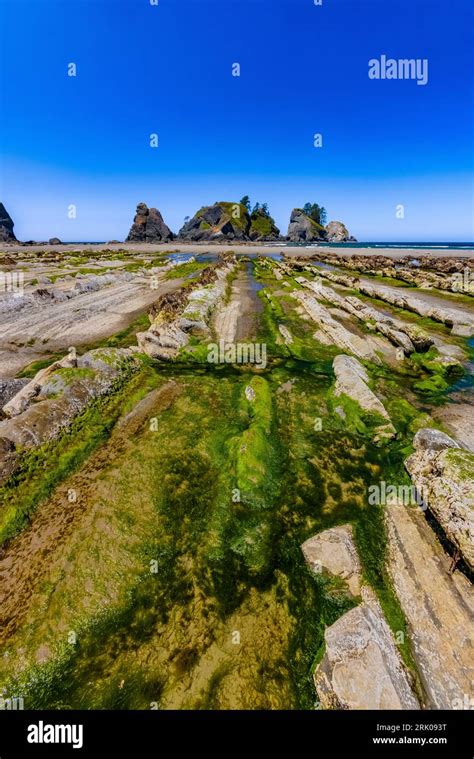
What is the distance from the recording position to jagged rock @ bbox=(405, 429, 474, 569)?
28.1ft

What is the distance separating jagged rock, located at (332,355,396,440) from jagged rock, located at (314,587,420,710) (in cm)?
862

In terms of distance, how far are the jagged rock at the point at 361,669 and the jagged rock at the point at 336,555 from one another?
120 cm

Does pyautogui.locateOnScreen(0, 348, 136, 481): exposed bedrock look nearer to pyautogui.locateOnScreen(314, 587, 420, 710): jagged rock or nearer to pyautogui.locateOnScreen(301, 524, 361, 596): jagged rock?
pyautogui.locateOnScreen(301, 524, 361, 596): jagged rock

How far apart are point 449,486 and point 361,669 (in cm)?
628

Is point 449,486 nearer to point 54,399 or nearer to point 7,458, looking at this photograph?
point 7,458

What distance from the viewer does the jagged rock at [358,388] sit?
14648 mm

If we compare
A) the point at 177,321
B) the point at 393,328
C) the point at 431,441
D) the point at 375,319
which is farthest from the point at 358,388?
the point at 177,321

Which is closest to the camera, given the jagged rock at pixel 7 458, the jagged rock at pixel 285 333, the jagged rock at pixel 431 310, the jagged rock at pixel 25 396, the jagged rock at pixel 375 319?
the jagged rock at pixel 7 458

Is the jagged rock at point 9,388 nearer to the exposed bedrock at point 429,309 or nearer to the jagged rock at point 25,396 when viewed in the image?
the jagged rock at point 25,396

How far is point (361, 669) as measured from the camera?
20.2 ft

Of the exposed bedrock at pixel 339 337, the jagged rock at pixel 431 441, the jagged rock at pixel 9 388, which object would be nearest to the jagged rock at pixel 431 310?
the exposed bedrock at pixel 339 337

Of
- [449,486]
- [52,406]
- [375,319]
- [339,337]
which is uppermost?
[375,319]

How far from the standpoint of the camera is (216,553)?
30.5ft
